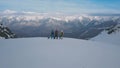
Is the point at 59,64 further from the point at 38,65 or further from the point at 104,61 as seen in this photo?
the point at 104,61

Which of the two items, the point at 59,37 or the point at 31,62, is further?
the point at 59,37

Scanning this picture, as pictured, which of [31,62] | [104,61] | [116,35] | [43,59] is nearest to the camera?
[31,62]

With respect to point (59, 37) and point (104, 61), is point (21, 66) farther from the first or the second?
point (59, 37)

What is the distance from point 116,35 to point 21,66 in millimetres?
51085

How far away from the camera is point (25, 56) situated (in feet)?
44.3

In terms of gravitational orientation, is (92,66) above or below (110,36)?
above

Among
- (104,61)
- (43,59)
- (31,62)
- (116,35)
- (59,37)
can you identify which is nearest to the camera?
(31,62)

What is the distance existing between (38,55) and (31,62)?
184 centimetres

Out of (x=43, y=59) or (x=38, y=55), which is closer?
(x=43, y=59)

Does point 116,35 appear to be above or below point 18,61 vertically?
below

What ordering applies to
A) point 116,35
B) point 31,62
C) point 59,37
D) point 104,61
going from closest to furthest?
point 31,62 < point 104,61 < point 59,37 < point 116,35

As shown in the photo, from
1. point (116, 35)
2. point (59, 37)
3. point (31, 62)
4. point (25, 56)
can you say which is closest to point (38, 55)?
point (25, 56)

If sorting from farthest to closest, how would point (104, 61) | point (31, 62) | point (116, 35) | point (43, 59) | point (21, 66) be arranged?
point (116, 35) → point (104, 61) → point (43, 59) → point (31, 62) → point (21, 66)

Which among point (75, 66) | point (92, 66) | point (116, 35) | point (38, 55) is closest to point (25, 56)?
point (38, 55)
